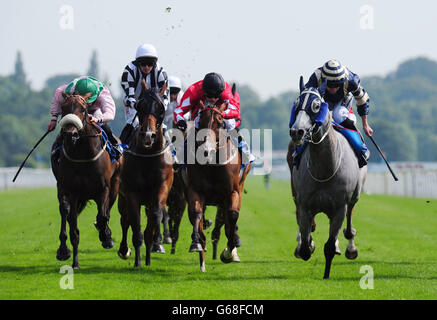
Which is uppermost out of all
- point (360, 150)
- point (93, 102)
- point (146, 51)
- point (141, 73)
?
point (146, 51)

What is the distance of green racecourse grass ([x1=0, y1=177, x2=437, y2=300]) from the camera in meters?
8.70

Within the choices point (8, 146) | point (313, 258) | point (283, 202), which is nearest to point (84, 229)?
point (313, 258)

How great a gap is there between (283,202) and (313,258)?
20.0m

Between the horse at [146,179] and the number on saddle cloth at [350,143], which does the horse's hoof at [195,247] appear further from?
the number on saddle cloth at [350,143]

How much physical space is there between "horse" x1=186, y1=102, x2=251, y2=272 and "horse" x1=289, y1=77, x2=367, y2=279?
934 mm

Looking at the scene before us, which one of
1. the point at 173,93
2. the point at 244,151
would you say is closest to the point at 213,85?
the point at 244,151

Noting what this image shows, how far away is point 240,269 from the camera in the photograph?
36.3 ft

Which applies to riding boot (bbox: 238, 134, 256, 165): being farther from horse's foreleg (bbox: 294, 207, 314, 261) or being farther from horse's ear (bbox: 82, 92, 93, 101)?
horse's ear (bbox: 82, 92, 93, 101)

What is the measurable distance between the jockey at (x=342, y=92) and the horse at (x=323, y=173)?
2.67ft

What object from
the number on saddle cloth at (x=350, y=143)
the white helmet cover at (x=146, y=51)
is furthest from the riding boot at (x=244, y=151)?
the white helmet cover at (x=146, y=51)

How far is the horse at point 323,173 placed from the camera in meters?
9.03

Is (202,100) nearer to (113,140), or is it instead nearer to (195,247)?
(113,140)

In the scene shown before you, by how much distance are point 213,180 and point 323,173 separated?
5.15 feet

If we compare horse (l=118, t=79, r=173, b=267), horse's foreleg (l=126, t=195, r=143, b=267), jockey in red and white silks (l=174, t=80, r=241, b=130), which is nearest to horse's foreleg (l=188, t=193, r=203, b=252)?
horse (l=118, t=79, r=173, b=267)
